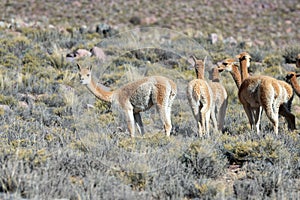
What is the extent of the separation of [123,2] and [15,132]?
35.4 metres

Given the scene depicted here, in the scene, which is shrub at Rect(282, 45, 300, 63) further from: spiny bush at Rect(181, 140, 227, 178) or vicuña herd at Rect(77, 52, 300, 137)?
spiny bush at Rect(181, 140, 227, 178)

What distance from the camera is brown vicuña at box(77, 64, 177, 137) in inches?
303

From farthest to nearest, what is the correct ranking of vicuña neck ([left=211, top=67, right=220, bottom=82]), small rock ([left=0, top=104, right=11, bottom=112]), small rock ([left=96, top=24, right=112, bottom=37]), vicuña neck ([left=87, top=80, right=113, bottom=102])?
small rock ([left=96, top=24, right=112, bottom=37]) → small rock ([left=0, top=104, right=11, bottom=112]) → vicuña neck ([left=211, top=67, right=220, bottom=82]) → vicuña neck ([left=87, top=80, right=113, bottom=102])

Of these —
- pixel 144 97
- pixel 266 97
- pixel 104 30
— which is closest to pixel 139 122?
pixel 144 97

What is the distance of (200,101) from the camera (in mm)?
8641

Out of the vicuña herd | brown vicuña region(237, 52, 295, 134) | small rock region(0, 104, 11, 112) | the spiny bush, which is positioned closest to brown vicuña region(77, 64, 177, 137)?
the vicuña herd

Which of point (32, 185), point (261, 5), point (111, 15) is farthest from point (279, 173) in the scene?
point (261, 5)

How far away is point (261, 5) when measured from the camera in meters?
45.1

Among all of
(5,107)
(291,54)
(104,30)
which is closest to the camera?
(5,107)

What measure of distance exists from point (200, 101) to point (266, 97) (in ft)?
3.57

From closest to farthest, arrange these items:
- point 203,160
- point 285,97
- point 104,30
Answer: point 203,160 < point 285,97 < point 104,30

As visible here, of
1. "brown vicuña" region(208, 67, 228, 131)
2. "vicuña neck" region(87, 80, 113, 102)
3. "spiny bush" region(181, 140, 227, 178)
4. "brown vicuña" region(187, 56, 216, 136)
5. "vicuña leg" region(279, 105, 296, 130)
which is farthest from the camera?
"brown vicuña" region(208, 67, 228, 131)

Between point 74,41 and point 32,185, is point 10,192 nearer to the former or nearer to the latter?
point 32,185

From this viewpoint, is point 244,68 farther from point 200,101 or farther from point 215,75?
point 200,101
